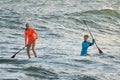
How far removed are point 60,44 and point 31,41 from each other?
4.91 metres

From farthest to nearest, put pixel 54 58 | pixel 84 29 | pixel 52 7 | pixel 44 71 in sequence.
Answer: pixel 52 7 → pixel 84 29 → pixel 54 58 → pixel 44 71

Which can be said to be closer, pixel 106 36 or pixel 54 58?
pixel 54 58

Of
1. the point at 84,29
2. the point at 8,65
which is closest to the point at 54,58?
the point at 8,65

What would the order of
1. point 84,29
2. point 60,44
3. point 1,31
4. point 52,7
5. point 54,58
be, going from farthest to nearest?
point 52,7 → point 84,29 → point 1,31 → point 60,44 → point 54,58

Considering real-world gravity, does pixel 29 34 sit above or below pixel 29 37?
above

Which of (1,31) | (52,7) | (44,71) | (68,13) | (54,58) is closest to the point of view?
(44,71)

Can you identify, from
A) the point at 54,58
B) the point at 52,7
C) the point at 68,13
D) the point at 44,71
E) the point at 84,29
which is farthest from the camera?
the point at 52,7

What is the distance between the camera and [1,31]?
97.7 feet

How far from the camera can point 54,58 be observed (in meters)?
21.3

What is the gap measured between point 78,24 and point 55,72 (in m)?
17.4

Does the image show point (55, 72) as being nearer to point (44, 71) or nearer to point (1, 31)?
point (44, 71)

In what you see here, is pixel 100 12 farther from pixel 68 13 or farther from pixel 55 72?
pixel 55 72

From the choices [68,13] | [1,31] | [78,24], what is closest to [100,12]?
[68,13]

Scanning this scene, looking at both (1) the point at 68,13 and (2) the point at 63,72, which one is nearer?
(2) the point at 63,72
